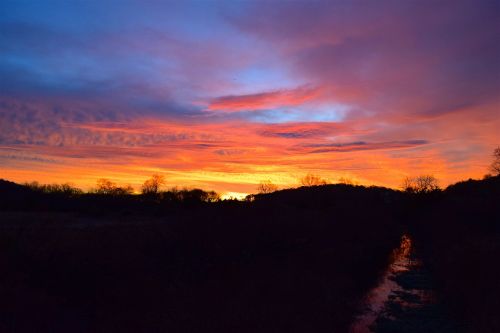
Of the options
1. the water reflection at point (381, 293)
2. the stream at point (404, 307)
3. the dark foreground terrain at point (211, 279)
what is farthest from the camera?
the water reflection at point (381, 293)

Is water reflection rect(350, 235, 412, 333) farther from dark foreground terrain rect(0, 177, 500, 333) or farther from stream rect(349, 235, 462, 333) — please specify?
dark foreground terrain rect(0, 177, 500, 333)

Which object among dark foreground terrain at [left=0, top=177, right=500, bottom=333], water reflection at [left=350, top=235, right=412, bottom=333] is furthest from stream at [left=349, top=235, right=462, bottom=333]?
dark foreground terrain at [left=0, top=177, right=500, bottom=333]

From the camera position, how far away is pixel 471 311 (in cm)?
1495

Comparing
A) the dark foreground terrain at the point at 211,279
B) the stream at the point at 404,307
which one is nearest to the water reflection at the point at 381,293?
the stream at the point at 404,307

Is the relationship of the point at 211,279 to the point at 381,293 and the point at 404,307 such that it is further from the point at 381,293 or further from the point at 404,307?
the point at 381,293

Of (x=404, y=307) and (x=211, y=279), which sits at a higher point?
(x=211, y=279)

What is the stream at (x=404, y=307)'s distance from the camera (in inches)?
585

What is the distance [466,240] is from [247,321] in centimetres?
1792

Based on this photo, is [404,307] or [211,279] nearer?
[211,279]

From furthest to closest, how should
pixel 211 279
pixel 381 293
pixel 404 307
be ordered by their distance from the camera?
pixel 381 293 < pixel 404 307 < pixel 211 279

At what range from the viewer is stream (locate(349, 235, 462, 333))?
14.9 metres

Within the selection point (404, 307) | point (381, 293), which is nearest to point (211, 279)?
point (404, 307)

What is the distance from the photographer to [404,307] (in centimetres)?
1775

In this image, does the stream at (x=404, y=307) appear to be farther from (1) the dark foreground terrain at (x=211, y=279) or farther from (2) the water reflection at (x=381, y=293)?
(1) the dark foreground terrain at (x=211, y=279)
